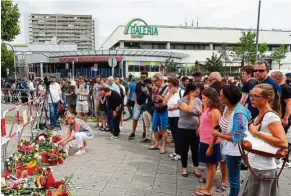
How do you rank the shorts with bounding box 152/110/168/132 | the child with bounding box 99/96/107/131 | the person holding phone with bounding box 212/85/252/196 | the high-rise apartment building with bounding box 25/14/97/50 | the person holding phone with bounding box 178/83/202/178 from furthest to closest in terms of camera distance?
the high-rise apartment building with bounding box 25/14/97/50
the child with bounding box 99/96/107/131
the shorts with bounding box 152/110/168/132
the person holding phone with bounding box 178/83/202/178
the person holding phone with bounding box 212/85/252/196

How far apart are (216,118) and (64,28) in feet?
613

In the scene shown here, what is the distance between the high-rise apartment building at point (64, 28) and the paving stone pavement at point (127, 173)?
549ft

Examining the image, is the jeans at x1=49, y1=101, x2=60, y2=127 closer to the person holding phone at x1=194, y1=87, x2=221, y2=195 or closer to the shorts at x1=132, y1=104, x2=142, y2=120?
the shorts at x1=132, y1=104, x2=142, y2=120

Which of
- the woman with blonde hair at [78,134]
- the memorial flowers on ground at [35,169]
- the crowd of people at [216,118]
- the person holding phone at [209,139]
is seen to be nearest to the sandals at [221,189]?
the crowd of people at [216,118]

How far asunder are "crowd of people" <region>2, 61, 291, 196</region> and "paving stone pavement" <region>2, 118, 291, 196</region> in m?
0.27

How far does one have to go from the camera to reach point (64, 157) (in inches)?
243

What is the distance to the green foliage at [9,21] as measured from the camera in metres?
20.1

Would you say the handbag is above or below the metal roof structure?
below

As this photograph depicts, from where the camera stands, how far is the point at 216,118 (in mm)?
4188

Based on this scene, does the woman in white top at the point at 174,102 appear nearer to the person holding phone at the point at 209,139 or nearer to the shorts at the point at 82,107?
the person holding phone at the point at 209,139

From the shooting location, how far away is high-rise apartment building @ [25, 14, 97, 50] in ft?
564

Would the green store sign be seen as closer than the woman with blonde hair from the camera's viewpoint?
No

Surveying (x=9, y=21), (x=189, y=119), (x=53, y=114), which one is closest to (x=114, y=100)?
(x=53, y=114)

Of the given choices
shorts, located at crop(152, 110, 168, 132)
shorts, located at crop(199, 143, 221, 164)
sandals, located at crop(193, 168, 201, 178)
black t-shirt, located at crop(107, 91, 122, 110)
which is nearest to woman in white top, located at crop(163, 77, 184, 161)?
shorts, located at crop(152, 110, 168, 132)
